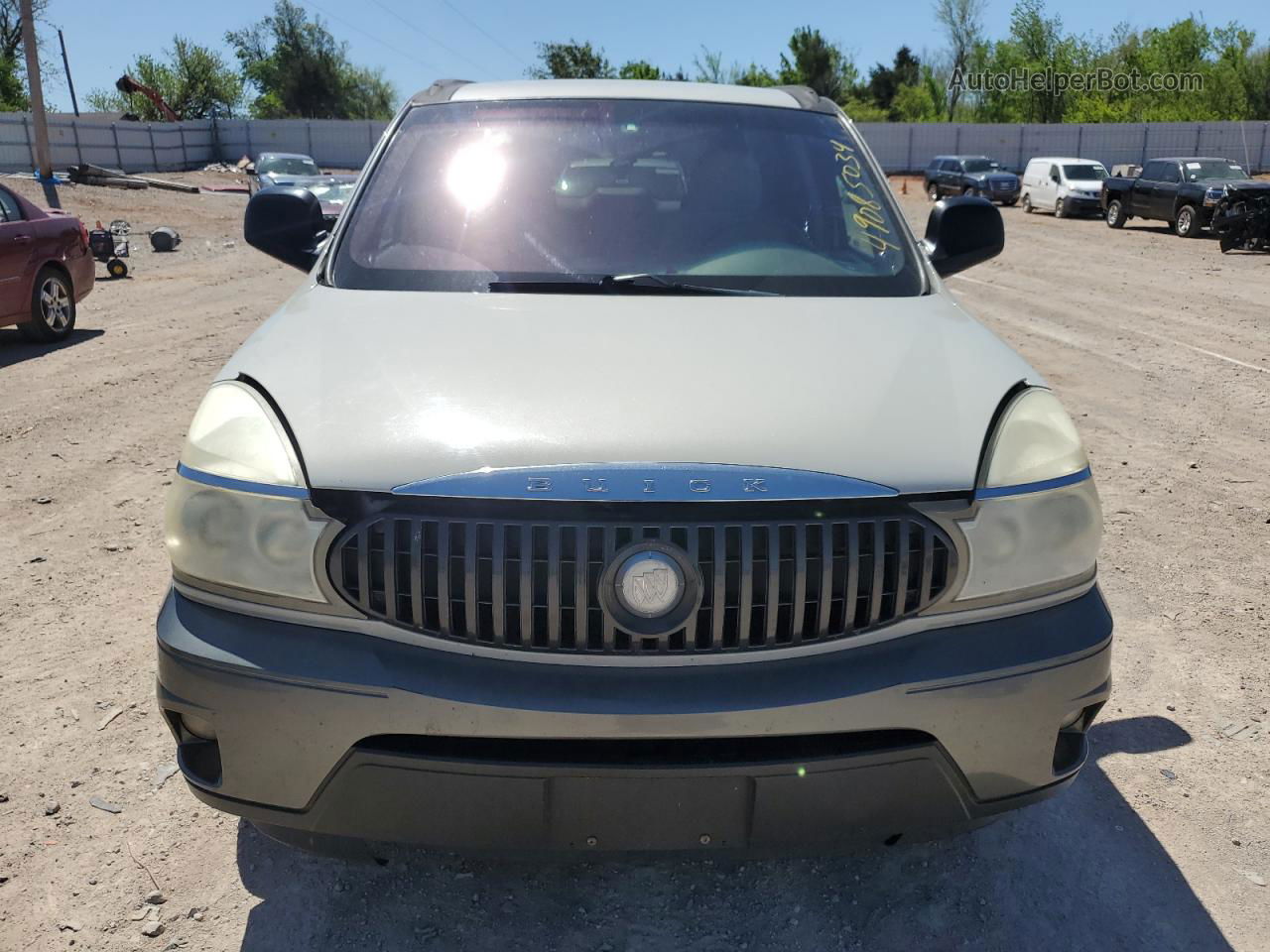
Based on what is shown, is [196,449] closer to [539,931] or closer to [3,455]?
[539,931]

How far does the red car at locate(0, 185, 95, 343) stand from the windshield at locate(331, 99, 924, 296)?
25.3 feet

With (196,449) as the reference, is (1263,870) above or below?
below

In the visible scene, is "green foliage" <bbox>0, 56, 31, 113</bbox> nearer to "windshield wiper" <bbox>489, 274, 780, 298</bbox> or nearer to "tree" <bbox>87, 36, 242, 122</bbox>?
"tree" <bbox>87, 36, 242, 122</bbox>

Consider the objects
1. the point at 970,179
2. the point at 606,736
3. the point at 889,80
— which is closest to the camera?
the point at 606,736

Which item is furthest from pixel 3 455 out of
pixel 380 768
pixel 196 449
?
pixel 380 768

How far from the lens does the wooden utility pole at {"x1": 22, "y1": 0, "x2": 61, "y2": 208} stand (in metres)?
27.1

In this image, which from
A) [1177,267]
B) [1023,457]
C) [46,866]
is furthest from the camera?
[1177,267]

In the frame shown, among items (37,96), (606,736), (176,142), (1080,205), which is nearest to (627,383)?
(606,736)

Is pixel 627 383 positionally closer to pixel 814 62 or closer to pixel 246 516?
pixel 246 516

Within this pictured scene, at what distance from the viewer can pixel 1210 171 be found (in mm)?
22172

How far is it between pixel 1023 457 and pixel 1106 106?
7319 cm

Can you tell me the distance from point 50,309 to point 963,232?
9219 millimetres

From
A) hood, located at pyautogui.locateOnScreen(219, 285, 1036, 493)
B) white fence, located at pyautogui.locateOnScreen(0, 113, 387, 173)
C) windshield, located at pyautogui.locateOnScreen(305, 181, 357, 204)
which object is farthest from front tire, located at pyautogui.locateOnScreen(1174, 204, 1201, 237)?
white fence, located at pyautogui.locateOnScreen(0, 113, 387, 173)

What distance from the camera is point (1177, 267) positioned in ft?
54.5
